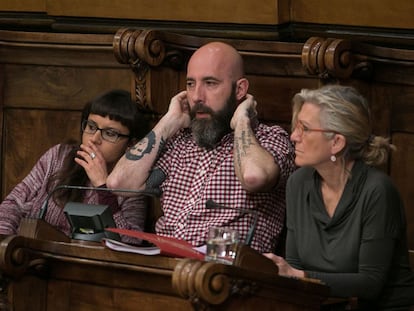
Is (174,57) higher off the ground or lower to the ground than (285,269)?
higher

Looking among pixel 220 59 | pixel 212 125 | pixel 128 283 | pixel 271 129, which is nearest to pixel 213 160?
pixel 212 125

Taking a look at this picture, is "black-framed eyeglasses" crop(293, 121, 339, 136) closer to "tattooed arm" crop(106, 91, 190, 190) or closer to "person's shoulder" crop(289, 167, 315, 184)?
"person's shoulder" crop(289, 167, 315, 184)

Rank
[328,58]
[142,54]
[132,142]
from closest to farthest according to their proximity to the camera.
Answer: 1. [328,58]
2. [142,54]
3. [132,142]

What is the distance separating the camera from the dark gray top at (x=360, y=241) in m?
3.89

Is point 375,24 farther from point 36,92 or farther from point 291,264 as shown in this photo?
point 36,92

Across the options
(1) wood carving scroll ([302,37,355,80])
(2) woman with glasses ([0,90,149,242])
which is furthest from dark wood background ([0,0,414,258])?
(2) woman with glasses ([0,90,149,242])

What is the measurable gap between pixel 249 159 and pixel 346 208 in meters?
0.54

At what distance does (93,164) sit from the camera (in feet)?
16.1

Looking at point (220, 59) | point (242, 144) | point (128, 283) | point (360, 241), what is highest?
point (220, 59)

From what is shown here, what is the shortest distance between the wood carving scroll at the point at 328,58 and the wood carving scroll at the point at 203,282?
113 centimetres

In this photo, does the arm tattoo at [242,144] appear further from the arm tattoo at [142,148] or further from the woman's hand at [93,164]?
the woman's hand at [93,164]

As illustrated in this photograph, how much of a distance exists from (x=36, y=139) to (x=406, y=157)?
5.47ft

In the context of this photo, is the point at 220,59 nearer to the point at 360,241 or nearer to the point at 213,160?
the point at 213,160

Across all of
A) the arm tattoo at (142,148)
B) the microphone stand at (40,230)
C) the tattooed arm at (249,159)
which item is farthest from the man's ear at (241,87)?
the microphone stand at (40,230)
